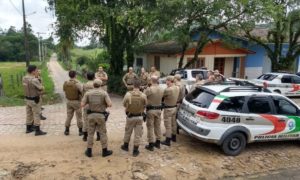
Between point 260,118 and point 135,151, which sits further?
point 260,118

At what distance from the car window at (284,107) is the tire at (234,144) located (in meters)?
1.26

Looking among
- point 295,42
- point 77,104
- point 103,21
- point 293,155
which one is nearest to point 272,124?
point 293,155

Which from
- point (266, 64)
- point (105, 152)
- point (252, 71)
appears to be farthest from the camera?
point (266, 64)

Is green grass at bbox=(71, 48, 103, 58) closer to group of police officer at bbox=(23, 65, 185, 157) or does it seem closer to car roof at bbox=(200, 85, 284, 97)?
group of police officer at bbox=(23, 65, 185, 157)

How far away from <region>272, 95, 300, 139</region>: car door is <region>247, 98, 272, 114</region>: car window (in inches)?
9.0

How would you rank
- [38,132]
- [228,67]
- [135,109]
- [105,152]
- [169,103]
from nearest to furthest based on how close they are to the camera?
[135,109], [105,152], [169,103], [38,132], [228,67]

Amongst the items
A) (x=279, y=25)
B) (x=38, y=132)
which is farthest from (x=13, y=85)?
(x=279, y=25)

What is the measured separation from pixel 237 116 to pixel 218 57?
14597 millimetres

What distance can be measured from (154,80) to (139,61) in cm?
1787

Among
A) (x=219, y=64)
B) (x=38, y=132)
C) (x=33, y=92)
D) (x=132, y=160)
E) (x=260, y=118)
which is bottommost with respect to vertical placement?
(x=132, y=160)

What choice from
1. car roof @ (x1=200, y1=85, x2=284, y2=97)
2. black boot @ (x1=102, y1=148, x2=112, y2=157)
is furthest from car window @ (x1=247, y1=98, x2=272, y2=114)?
black boot @ (x1=102, y1=148, x2=112, y2=157)

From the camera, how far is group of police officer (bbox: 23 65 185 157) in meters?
6.66

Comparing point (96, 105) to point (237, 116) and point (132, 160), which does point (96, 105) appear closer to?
point (132, 160)

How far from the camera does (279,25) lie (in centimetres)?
1841
